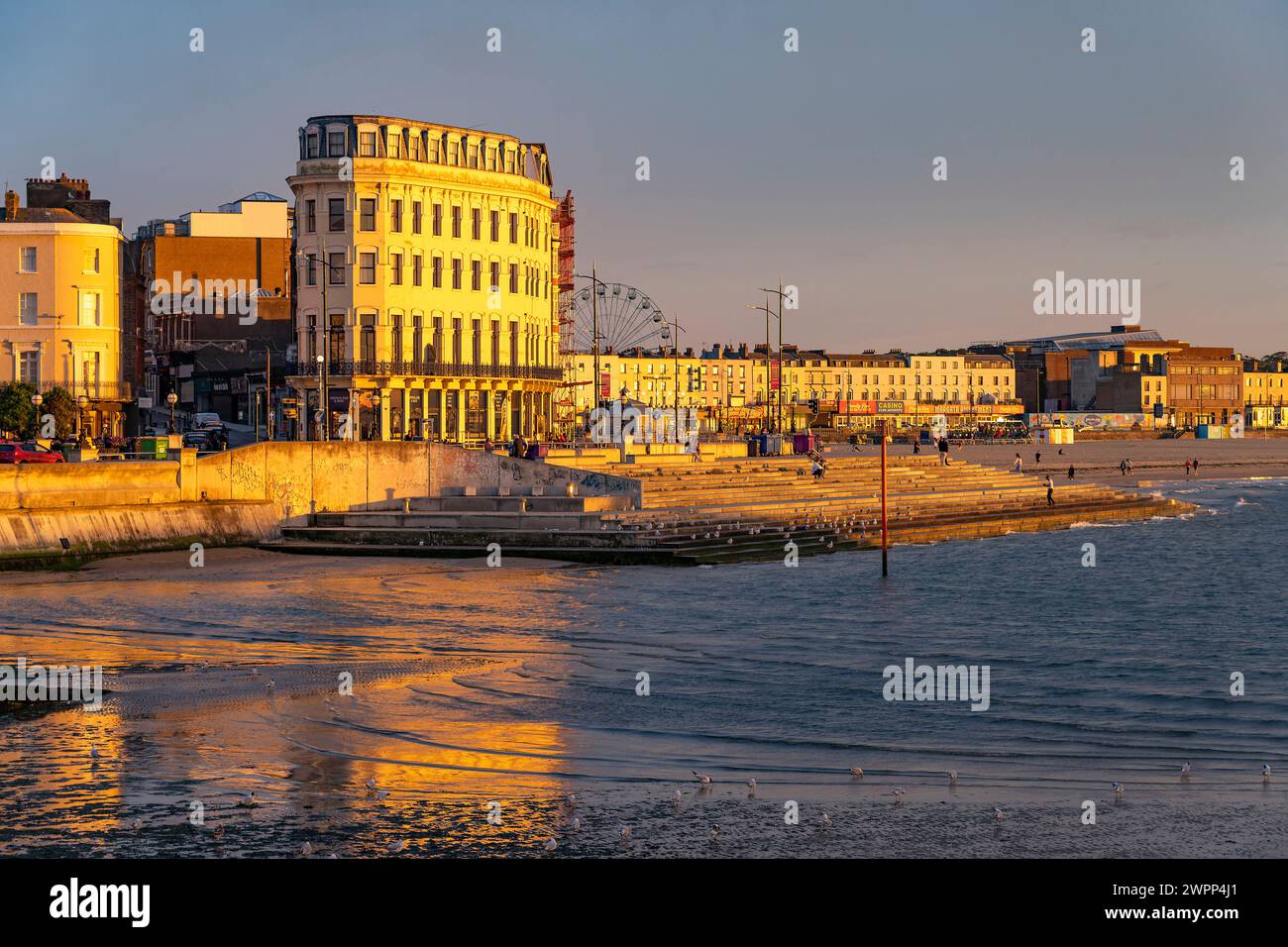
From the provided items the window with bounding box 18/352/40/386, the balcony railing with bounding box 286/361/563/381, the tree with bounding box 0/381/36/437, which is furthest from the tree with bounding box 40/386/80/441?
the balcony railing with bounding box 286/361/563/381

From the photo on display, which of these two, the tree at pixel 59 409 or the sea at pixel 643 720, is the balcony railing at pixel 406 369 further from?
the sea at pixel 643 720

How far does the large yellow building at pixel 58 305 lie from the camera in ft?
234

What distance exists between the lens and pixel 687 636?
1314 inches

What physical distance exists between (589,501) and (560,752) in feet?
112

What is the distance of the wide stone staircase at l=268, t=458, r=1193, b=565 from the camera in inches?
2050

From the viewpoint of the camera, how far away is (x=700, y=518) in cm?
5503

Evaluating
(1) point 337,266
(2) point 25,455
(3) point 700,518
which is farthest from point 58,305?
(3) point 700,518

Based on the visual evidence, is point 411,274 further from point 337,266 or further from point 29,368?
point 29,368

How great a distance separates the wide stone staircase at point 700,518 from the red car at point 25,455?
8.46 metres

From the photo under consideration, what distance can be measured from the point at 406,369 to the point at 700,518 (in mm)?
29832

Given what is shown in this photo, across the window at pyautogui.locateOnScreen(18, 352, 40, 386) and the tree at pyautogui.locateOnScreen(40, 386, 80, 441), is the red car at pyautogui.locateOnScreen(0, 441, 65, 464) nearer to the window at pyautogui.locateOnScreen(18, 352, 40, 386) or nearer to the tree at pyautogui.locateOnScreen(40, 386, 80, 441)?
the tree at pyautogui.locateOnScreen(40, 386, 80, 441)

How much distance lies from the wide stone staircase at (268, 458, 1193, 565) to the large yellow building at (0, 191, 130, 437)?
24.5m

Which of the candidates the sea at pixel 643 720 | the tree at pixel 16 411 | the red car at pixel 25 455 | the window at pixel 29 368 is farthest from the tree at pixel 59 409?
the sea at pixel 643 720
